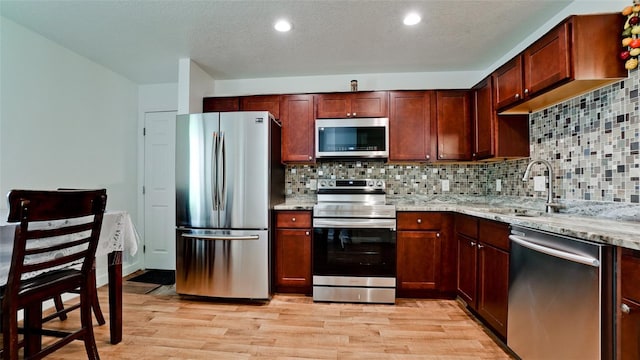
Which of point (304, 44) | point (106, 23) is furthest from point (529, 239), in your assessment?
point (106, 23)

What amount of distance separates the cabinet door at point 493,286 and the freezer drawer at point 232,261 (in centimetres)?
178

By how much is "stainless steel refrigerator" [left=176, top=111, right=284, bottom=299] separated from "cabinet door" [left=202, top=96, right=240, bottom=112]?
0.60 metres

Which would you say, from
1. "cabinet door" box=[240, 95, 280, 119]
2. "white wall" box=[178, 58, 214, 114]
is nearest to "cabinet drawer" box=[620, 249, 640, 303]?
"cabinet door" box=[240, 95, 280, 119]

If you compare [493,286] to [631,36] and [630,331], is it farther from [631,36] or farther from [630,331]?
[631,36]

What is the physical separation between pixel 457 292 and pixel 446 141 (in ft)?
4.93

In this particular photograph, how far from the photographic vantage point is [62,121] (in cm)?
265

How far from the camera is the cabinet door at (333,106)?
3.00 meters

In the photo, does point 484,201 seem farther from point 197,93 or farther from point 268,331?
point 197,93

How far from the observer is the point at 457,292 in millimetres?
2557

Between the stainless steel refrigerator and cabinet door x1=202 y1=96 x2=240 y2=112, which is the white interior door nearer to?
cabinet door x1=202 y1=96 x2=240 y2=112

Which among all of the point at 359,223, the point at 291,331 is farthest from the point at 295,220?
the point at 291,331

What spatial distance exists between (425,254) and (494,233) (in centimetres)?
79

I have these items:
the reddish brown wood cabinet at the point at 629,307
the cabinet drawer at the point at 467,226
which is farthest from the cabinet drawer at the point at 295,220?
the reddish brown wood cabinet at the point at 629,307

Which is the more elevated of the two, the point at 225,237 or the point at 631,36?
the point at 631,36
